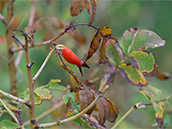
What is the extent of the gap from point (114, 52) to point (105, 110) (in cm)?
15

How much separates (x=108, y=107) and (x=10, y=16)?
52 cm

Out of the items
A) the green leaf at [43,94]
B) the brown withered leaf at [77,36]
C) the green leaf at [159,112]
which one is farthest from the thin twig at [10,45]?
the green leaf at [159,112]

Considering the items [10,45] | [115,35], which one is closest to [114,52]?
[10,45]

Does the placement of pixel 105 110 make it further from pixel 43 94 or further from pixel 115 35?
pixel 115 35

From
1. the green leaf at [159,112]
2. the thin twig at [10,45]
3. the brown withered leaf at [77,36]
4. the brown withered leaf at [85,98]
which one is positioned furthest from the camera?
the brown withered leaf at [77,36]

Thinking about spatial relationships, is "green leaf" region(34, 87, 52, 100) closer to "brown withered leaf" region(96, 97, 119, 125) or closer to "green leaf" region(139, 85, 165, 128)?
"brown withered leaf" region(96, 97, 119, 125)

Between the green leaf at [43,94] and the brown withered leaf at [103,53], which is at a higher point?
the brown withered leaf at [103,53]

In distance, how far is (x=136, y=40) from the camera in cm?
65

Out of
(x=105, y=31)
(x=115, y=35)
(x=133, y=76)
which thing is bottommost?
(x=115, y=35)

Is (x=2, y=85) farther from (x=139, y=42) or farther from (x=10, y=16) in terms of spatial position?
(x=139, y=42)

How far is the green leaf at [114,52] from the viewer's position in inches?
25.5

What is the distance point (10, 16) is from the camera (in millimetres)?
926

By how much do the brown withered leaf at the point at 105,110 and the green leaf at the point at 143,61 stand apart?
120 mm

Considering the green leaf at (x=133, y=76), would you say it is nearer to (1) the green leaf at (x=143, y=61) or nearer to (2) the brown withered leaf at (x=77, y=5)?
(1) the green leaf at (x=143, y=61)
